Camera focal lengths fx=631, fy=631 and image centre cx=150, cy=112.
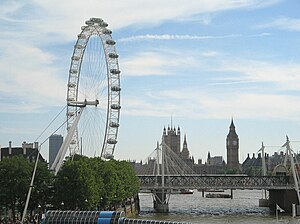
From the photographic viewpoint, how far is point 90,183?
50.9m

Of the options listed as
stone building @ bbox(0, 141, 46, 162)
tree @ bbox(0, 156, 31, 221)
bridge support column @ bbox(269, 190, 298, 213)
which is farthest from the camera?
stone building @ bbox(0, 141, 46, 162)

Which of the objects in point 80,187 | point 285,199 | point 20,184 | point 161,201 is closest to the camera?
point 20,184

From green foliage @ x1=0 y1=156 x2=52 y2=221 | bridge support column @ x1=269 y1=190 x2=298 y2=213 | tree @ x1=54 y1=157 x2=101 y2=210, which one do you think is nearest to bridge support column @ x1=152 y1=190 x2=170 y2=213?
bridge support column @ x1=269 y1=190 x2=298 y2=213

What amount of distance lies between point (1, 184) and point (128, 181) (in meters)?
22.9

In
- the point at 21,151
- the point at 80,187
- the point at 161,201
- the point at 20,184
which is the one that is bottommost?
the point at 161,201

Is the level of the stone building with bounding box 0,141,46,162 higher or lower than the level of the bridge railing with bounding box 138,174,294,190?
higher

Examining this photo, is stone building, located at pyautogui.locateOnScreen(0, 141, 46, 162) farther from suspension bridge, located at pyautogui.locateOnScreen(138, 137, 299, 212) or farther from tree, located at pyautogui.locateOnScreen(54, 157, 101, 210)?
tree, located at pyautogui.locateOnScreen(54, 157, 101, 210)

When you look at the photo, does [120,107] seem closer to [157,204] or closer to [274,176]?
[157,204]

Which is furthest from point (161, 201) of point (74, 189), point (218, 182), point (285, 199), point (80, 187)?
point (74, 189)

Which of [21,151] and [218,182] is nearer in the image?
[21,151]

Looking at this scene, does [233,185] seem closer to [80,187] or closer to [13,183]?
[80,187]

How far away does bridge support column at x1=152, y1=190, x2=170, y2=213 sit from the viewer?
3034 inches

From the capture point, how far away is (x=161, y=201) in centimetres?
7994

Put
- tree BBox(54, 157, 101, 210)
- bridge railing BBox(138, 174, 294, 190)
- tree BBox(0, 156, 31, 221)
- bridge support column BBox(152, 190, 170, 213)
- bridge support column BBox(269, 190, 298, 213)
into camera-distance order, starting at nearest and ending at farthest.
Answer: tree BBox(0, 156, 31, 221), tree BBox(54, 157, 101, 210), bridge support column BBox(152, 190, 170, 213), bridge support column BBox(269, 190, 298, 213), bridge railing BBox(138, 174, 294, 190)
